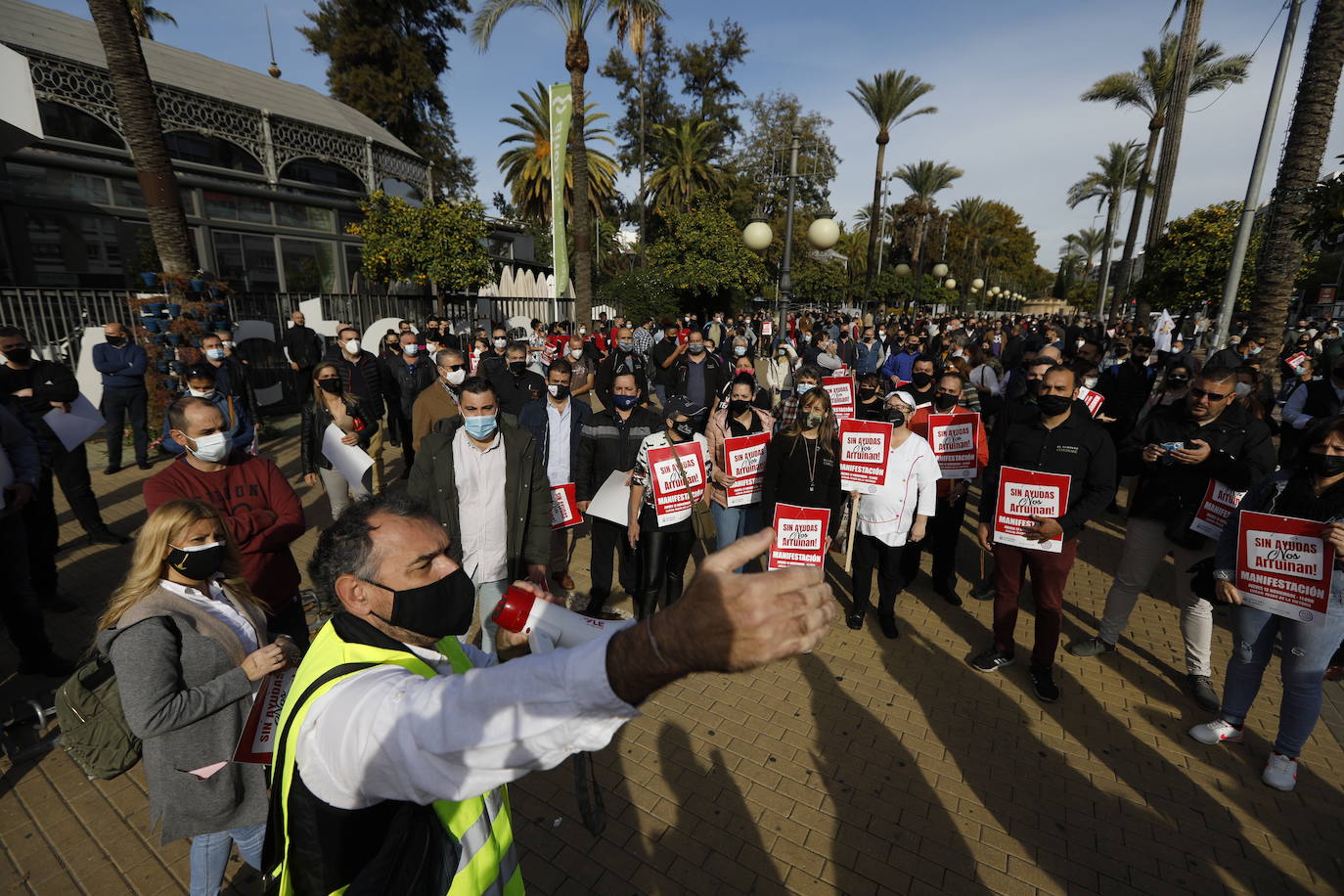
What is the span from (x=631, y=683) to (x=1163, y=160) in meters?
26.9

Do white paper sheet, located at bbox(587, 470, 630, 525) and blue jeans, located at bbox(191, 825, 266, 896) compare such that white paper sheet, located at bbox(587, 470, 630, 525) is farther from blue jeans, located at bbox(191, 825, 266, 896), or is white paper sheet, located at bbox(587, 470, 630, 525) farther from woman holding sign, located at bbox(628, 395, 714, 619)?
blue jeans, located at bbox(191, 825, 266, 896)

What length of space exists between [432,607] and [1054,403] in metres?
4.20

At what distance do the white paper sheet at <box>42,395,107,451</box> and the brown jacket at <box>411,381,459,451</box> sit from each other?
310cm

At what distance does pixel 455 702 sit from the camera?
117 centimetres

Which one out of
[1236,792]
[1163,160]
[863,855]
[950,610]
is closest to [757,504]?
[950,610]

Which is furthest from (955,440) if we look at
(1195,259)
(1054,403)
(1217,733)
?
(1195,259)

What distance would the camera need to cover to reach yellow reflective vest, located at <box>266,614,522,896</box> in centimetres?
134

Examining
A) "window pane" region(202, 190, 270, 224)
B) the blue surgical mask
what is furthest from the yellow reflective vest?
"window pane" region(202, 190, 270, 224)

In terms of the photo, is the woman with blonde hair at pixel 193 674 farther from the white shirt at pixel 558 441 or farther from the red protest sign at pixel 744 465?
the red protest sign at pixel 744 465

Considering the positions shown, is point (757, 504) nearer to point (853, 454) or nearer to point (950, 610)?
point (853, 454)

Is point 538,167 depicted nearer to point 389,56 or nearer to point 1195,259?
point 389,56

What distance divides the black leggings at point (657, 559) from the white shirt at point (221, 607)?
9.01 feet

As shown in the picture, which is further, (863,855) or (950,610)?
(950,610)

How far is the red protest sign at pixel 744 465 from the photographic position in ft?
16.9
